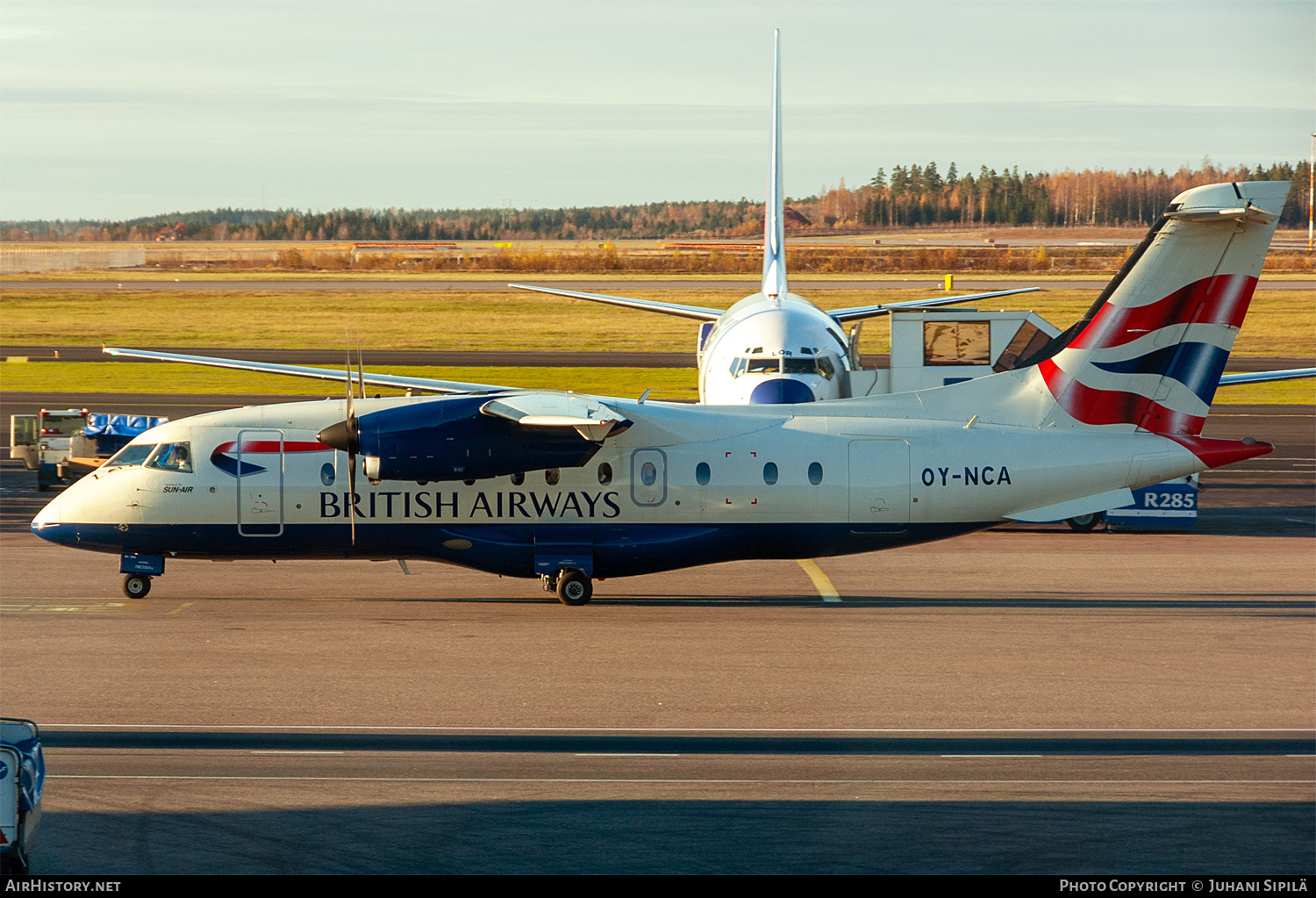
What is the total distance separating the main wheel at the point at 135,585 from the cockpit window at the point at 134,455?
76.3 inches

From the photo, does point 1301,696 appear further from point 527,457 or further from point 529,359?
point 529,359

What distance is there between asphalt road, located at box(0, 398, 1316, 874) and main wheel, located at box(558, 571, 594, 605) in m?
0.25

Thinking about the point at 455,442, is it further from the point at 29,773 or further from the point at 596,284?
the point at 596,284

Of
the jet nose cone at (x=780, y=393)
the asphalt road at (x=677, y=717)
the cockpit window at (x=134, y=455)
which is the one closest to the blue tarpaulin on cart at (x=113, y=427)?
the asphalt road at (x=677, y=717)

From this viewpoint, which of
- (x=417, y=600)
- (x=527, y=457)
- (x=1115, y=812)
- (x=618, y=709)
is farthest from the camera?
(x=417, y=600)

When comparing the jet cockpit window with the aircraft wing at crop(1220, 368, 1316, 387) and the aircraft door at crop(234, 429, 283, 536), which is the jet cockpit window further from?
the aircraft door at crop(234, 429, 283, 536)

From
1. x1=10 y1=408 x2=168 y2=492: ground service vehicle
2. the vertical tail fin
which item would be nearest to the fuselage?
the vertical tail fin

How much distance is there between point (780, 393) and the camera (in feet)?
84.2

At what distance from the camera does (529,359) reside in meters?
59.6

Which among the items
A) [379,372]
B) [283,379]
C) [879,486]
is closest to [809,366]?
[879,486]

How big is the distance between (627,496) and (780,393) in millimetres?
5933

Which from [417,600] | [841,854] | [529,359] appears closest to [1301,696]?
[841,854]

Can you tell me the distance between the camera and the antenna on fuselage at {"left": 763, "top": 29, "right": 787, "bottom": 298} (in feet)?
126

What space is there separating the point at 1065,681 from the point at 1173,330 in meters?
7.10
